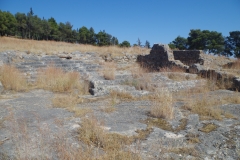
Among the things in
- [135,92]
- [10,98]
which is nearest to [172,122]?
[135,92]

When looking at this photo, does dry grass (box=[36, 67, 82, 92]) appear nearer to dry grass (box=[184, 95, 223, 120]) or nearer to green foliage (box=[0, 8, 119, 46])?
dry grass (box=[184, 95, 223, 120])

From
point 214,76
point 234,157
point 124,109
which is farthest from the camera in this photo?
point 214,76

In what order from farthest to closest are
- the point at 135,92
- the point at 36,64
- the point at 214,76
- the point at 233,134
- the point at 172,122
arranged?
the point at 36,64, the point at 214,76, the point at 135,92, the point at 172,122, the point at 233,134

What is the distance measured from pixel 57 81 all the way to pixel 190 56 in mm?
10387

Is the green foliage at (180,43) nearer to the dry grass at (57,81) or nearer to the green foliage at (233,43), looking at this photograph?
the green foliage at (233,43)

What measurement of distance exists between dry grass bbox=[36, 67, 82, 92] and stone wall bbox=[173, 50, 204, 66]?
9348 mm

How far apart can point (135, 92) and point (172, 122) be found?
2292 millimetres

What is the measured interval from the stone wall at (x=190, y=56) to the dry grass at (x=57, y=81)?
30.7ft

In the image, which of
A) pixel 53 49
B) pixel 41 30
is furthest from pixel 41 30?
pixel 53 49

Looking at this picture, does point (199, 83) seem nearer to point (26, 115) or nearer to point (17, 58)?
point (26, 115)

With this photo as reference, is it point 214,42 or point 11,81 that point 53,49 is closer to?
point 11,81

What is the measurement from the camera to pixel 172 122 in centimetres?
356

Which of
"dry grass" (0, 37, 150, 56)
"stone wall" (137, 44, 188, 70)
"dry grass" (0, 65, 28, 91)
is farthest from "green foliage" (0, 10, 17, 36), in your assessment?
"dry grass" (0, 65, 28, 91)

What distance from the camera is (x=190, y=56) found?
1370cm
